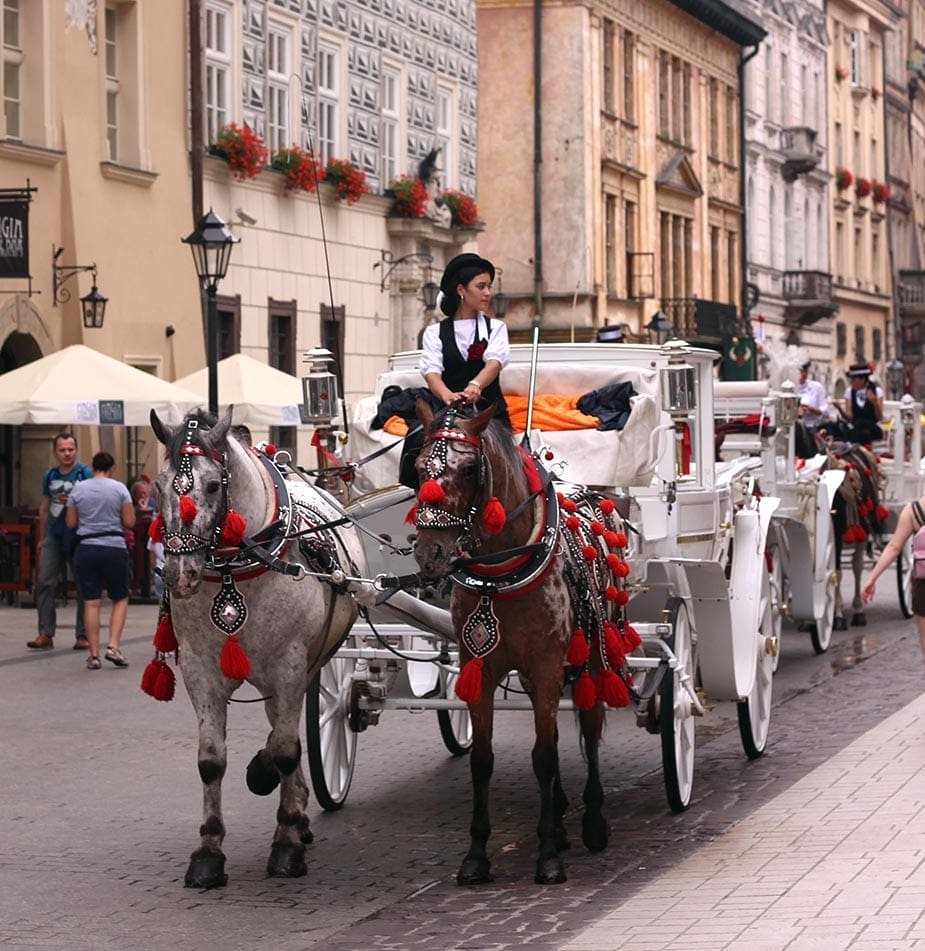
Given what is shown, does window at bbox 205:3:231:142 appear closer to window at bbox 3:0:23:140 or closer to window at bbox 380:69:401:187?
window at bbox 3:0:23:140

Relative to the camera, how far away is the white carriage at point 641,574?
973 centimetres

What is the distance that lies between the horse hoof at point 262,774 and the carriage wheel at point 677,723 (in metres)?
1.78

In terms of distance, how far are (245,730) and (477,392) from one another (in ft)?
16.8

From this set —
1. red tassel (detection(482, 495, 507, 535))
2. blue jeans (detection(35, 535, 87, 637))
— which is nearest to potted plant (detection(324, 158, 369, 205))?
blue jeans (detection(35, 535, 87, 637))

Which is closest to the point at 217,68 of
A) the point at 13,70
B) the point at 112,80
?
the point at 112,80

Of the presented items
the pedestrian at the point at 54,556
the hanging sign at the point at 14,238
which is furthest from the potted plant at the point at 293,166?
the pedestrian at the point at 54,556

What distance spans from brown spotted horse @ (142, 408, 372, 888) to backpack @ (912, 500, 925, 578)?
417 cm

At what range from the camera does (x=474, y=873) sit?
822cm

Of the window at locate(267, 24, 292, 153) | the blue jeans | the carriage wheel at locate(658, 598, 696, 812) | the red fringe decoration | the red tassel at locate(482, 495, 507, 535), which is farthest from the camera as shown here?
the window at locate(267, 24, 292, 153)

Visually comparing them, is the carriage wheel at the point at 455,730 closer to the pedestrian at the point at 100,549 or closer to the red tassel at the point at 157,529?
the red tassel at the point at 157,529

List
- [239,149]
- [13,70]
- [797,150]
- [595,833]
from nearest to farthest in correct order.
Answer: [595,833] < [13,70] < [239,149] < [797,150]

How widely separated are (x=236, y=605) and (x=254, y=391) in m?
14.0

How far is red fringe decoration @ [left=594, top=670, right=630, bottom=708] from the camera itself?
8742mm

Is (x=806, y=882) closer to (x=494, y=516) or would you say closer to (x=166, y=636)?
(x=494, y=516)
